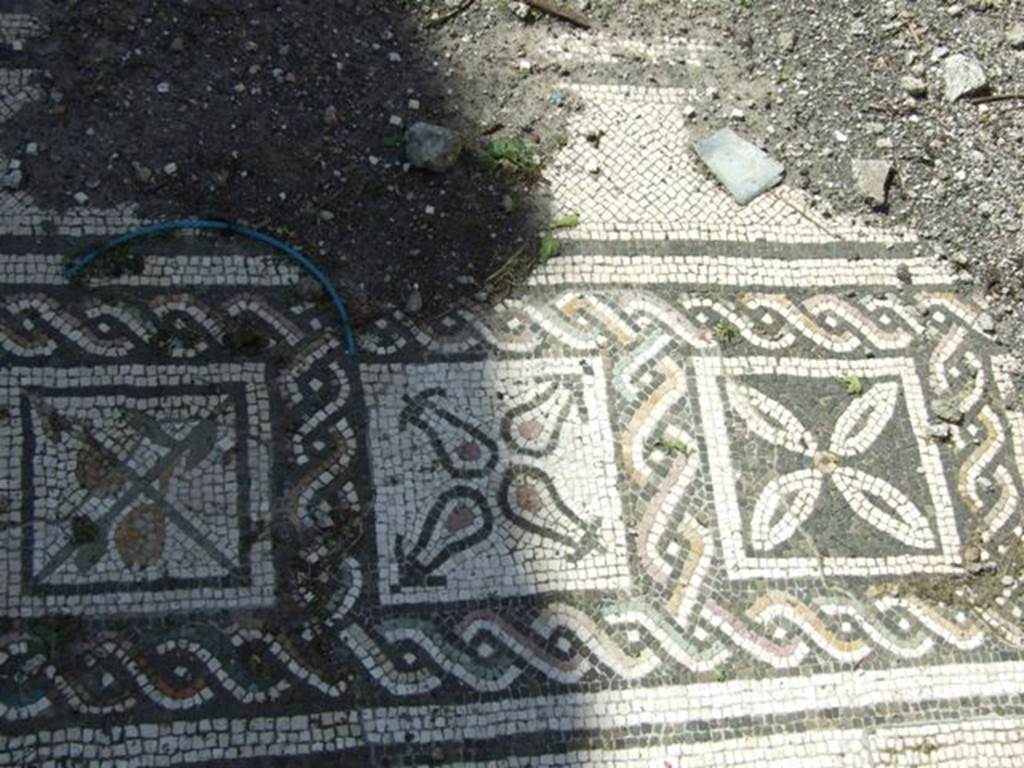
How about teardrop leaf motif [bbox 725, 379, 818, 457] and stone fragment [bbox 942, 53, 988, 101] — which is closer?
teardrop leaf motif [bbox 725, 379, 818, 457]

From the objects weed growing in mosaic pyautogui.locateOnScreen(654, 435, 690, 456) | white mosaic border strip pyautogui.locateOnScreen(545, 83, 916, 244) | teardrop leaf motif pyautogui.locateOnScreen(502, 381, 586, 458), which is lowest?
weed growing in mosaic pyautogui.locateOnScreen(654, 435, 690, 456)

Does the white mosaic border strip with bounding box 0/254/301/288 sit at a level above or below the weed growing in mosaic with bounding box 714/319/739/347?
above

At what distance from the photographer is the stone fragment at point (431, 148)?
14.1 feet

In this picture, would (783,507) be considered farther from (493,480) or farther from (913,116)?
(913,116)

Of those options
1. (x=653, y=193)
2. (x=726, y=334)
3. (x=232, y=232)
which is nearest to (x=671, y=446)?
(x=726, y=334)

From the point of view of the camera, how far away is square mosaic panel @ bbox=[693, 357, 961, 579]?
396 cm

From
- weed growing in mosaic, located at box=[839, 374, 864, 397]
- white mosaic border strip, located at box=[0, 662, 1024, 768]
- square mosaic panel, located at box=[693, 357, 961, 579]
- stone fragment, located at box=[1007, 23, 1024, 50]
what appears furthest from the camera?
stone fragment, located at box=[1007, 23, 1024, 50]

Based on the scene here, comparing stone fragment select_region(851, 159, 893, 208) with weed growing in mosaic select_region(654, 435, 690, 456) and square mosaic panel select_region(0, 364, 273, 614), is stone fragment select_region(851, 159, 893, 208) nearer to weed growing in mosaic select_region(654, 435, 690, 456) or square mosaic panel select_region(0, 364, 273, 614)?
weed growing in mosaic select_region(654, 435, 690, 456)

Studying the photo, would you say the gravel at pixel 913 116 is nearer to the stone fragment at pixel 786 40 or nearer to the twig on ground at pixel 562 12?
the stone fragment at pixel 786 40

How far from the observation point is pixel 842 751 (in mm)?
3699

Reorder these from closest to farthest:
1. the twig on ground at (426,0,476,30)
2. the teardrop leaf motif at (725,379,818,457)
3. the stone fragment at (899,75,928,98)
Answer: the teardrop leaf motif at (725,379,818,457), the twig on ground at (426,0,476,30), the stone fragment at (899,75,928,98)

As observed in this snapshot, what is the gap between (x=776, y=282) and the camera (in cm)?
436

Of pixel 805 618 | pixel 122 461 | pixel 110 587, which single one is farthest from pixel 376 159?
pixel 805 618

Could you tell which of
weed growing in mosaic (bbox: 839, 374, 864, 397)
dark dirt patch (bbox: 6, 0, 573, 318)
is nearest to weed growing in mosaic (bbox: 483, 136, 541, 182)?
dark dirt patch (bbox: 6, 0, 573, 318)
